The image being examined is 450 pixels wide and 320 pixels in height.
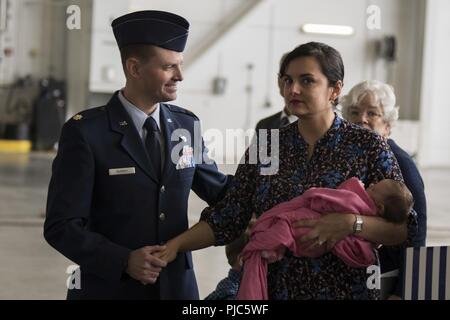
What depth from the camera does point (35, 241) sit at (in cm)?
641

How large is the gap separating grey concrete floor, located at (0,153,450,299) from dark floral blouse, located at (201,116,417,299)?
3132 millimetres

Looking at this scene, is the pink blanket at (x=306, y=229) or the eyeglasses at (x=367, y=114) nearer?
the pink blanket at (x=306, y=229)

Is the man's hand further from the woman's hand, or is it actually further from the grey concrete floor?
the grey concrete floor

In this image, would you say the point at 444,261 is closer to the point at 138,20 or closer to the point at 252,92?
the point at 138,20

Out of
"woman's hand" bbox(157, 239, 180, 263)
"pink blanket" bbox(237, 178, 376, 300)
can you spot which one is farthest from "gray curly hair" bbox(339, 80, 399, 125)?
"woman's hand" bbox(157, 239, 180, 263)

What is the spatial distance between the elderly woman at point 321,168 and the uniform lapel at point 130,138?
13.1 inches

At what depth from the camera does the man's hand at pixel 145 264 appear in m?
2.01

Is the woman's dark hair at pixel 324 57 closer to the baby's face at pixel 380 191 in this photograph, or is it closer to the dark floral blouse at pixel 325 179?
the dark floral blouse at pixel 325 179

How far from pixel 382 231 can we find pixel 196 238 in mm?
497

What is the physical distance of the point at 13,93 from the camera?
13023 millimetres

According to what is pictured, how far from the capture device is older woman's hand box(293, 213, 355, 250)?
1896 mm

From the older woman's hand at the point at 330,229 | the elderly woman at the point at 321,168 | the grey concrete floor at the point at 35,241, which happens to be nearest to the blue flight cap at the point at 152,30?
the elderly woman at the point at 321,168

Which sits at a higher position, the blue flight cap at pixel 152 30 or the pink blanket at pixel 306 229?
the blue flight cap at pixel 152 30

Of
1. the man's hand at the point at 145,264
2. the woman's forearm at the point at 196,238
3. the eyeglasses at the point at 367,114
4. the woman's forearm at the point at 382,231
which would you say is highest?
the eyeglasses at the point at 367,114
